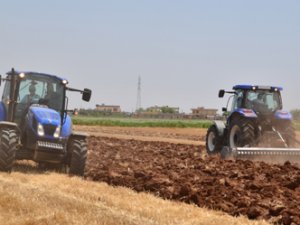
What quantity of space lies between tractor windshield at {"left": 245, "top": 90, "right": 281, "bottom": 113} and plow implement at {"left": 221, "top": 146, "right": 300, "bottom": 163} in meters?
2.05

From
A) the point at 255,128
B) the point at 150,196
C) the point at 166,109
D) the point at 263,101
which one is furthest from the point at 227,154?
the point at 166,109

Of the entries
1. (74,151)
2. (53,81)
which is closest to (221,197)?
(74,151)

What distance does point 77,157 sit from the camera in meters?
11.1

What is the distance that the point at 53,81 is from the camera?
11.7 meters

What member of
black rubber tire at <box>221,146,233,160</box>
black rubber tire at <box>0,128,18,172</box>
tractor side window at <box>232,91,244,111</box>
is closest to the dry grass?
black rubber tire at <box>0,128,18,172</box>

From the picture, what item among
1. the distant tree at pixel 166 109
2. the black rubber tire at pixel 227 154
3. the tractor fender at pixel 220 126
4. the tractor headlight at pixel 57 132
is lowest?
the black rubber tire at pixel 227 154

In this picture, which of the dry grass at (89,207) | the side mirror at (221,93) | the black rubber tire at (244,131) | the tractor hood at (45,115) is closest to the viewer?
the dry grass at (89,207)

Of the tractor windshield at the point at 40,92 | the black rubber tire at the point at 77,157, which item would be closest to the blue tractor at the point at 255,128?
the black rubber tire at the point at 77,157

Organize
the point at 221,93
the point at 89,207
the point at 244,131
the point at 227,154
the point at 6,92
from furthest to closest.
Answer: the point at 221,93, the point at 244,131, the point at 227,154, the point at 6,92, the point at 89,207

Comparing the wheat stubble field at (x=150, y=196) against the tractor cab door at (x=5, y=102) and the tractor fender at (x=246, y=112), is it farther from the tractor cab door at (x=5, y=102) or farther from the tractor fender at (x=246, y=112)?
the tractor fender at (x=246, y=112)

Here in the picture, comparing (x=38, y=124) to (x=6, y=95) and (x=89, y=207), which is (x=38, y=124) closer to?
(x=6, y=95)

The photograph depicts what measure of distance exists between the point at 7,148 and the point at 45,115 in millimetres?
1059

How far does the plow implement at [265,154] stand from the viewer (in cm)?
1362

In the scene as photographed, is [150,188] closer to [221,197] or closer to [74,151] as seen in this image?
[221,197]
